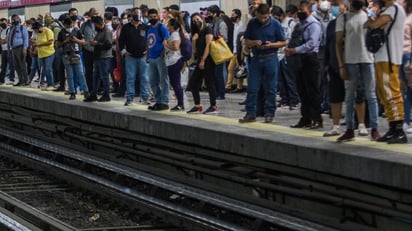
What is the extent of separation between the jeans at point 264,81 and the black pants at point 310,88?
38 centimetres

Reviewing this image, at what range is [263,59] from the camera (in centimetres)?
1066

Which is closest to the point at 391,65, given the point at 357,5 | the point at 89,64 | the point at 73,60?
the point at 357,5

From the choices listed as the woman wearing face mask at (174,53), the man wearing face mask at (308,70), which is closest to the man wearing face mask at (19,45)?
the woman wearing face mask at (174,53)

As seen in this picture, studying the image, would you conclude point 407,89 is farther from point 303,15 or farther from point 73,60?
point 73,60

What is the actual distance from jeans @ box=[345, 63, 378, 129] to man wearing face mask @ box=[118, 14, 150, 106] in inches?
212

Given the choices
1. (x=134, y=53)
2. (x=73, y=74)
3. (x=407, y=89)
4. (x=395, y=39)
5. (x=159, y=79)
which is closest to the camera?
(x=395, y=39)

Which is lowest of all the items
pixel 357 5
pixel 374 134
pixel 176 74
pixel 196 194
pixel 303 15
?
pixel 196 194

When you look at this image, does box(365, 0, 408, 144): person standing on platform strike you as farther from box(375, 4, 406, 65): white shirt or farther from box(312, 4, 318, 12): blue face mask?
box(312, 4, 318, 12): blue face mask

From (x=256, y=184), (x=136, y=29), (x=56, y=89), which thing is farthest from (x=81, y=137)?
(x=256, y=184)

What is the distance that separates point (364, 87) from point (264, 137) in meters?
1.31

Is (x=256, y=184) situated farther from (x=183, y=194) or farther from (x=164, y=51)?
(x=164, y=51)

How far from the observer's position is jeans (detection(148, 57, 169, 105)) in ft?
41.1

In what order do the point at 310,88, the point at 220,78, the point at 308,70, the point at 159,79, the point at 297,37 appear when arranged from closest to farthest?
the point at 310,88
the point at 308,70
the point at 297,37
the point at 159,79
the point at 220,78

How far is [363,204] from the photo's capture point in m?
7.61
